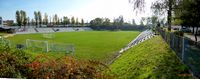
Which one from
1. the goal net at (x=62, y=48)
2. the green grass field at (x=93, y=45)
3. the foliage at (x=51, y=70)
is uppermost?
the foliage at (x=51, y=70)

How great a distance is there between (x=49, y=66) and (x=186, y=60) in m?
5.56

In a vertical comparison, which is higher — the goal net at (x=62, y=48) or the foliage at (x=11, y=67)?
the foliage at (x=11, y=67)

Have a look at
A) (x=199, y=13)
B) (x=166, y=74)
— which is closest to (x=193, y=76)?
(x=166, y=74)

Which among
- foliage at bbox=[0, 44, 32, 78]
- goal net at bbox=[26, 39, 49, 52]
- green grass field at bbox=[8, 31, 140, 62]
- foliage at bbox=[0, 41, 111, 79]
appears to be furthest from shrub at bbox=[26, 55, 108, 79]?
goal net at bbox=[26, 39, 49, 52]

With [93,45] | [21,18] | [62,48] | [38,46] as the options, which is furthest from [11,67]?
[21,18]

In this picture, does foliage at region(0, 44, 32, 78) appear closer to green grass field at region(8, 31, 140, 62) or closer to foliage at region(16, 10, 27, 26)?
green grass field at region(8, 31, 140, 62)

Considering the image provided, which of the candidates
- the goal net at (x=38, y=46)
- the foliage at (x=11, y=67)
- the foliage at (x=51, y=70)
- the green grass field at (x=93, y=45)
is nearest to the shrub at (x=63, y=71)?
the foliage at (x=51, y=70)

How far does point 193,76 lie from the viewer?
12102mm

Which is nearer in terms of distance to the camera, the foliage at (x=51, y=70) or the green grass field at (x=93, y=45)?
the foliage at (x=51, y=70)

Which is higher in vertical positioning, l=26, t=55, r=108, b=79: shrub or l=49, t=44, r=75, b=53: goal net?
l=26, t=55, r=108, b=79: shrub

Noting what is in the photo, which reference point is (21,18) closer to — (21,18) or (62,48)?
(21,18)

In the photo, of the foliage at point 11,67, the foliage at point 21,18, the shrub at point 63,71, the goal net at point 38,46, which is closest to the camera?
the shrub at point 63,71

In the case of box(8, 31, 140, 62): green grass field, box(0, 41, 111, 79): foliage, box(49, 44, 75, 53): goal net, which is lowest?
box(8, 31, 140, 62): green grass field

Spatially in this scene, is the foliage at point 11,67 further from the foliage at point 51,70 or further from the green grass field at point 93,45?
the green grass field at point 93,45
